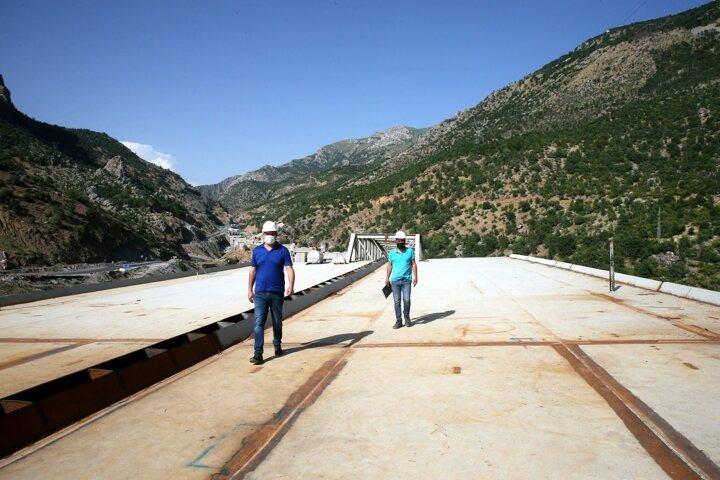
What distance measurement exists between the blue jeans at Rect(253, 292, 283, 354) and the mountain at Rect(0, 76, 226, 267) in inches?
1758

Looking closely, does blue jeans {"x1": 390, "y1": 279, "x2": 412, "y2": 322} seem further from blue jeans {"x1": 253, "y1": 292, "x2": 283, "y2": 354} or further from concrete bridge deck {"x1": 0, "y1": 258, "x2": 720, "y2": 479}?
blue jeans {"x1": 253, "y1": 292, "x2": 283, "y2": 354}

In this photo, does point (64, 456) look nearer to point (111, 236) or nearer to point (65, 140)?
point (111, 236)

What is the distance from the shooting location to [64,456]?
13.8 feet

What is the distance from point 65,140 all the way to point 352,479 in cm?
12685

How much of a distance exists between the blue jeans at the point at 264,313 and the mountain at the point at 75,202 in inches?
1758

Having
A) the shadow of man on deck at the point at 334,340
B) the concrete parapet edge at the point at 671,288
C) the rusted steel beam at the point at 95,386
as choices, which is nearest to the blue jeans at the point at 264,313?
the shadow of man on deck at the point at 334,340

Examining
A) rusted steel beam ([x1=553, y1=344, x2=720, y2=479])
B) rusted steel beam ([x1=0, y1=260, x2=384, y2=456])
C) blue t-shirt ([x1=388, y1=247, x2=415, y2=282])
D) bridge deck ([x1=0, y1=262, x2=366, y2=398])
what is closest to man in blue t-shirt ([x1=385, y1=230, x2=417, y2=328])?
blue t-shirt ([x1=388, y1=247, x2=415, y2=282])

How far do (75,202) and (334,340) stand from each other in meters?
59.1

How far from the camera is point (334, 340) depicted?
8.54 meters

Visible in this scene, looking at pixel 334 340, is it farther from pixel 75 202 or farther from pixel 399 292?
pixel 75 202

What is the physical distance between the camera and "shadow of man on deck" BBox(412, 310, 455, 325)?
10042 millimetres

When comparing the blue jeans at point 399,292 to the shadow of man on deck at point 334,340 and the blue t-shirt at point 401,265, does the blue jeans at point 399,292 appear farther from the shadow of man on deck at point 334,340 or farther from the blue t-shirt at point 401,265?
the shadow of man on deck at point 334,340

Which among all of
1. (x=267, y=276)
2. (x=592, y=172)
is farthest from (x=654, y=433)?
(x=592, y=172)

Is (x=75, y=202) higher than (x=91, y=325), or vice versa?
(x=75, y=202)
